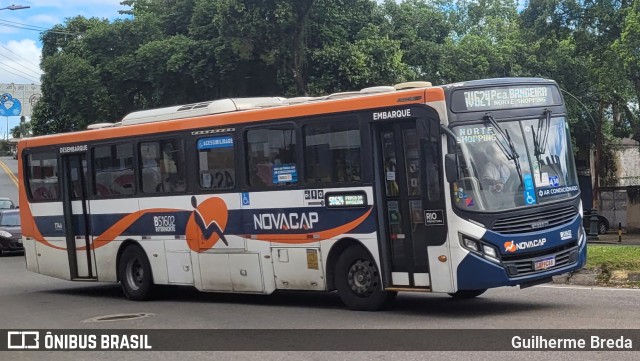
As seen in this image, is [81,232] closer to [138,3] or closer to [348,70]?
[348,70]

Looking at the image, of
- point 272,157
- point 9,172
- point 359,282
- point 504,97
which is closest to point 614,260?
point 504,97

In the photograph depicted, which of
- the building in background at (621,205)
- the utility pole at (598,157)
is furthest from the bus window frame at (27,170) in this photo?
the utility pole at (598,157)

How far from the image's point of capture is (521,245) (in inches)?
409

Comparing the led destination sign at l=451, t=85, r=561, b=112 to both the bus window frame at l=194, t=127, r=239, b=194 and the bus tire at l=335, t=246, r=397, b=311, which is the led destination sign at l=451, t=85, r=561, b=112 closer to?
the bus tire at l=335, t=246, r=397, b=311

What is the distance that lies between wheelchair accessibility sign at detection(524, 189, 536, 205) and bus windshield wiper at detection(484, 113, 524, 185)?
150 millimetres

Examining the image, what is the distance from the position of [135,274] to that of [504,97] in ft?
26.1

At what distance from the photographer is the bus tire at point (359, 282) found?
37.3ft

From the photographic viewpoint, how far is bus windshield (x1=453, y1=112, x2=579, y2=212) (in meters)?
10.3

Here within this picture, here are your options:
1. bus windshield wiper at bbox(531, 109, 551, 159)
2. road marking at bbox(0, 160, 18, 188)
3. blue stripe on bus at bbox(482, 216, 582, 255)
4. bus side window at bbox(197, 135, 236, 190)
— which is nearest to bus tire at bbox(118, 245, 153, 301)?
bus side window at bbox(197, 135, 236, 190)

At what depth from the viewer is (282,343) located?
30.9 ft

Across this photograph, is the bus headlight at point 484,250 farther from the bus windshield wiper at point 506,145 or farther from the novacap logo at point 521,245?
the bus windshield wiper at point 506,145

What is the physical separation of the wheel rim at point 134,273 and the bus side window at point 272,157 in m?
3.62

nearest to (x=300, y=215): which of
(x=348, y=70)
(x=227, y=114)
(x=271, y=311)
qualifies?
(x=271, y=311)

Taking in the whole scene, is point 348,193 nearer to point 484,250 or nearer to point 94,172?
point 484,250
